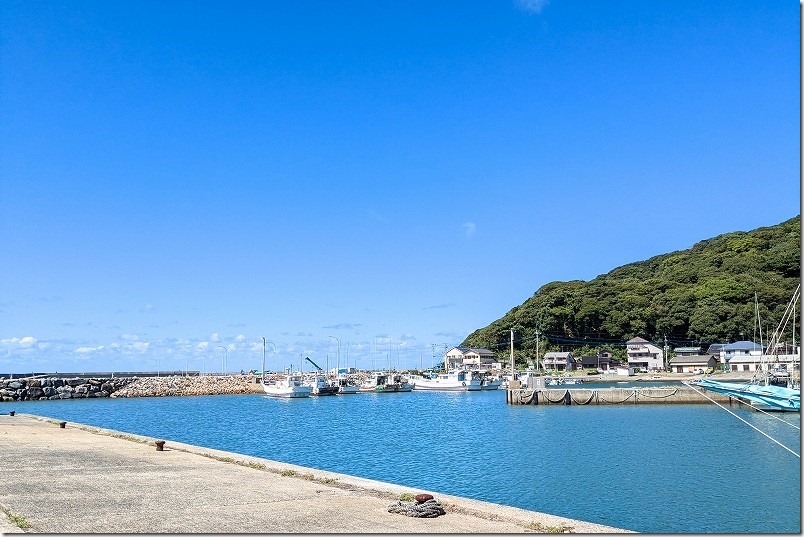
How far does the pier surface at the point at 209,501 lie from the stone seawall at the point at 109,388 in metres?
69.1

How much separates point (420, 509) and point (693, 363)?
332 ft

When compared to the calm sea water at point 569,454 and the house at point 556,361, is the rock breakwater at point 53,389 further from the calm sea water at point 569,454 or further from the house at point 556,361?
the house at point 556,361

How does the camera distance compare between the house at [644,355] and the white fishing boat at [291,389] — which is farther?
the house at [644,355]

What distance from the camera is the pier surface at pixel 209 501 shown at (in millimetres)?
8836

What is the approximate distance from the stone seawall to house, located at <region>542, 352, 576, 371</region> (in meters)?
48.8

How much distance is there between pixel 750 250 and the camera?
126 meters

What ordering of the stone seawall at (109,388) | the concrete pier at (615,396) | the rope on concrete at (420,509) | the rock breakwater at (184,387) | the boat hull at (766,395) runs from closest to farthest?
the rope on concrete at (420,509)
the boat hull at (766,395)
the concrete pier at (615,396)
the stone seawall at (109,388)
the rock breakwater at (184,387)

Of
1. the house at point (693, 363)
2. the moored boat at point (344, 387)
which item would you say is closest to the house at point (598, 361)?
the house at point (693, 363)

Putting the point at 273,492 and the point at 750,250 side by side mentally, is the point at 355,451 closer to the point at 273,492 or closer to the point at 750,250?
the point at 273,492

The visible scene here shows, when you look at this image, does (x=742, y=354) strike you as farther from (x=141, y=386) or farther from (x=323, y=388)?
(x=141, y=386)

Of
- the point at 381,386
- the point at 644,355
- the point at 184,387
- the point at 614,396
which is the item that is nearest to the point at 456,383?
the point at 381,386

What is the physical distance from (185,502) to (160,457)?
6.84 metres

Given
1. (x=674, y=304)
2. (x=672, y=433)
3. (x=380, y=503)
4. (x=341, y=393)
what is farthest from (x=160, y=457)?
(x=674, y=304)

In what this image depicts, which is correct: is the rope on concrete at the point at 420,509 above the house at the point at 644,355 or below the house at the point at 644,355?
above
